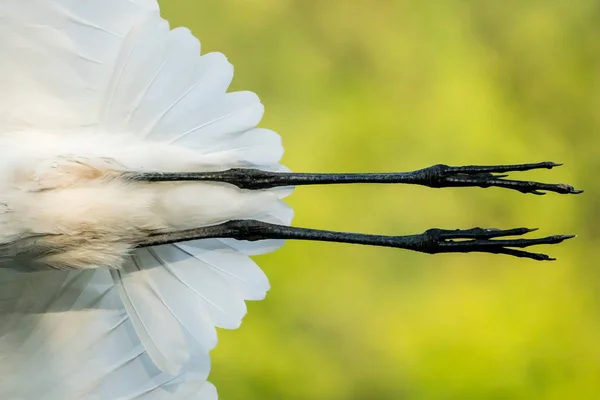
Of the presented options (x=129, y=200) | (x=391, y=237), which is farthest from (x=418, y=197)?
(x=129, y=200)

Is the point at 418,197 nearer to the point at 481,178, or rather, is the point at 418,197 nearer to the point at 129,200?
the point at 481,178

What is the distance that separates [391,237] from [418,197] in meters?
0.34

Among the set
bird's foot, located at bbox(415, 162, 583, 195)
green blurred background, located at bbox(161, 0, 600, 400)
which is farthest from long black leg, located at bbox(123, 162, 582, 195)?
green blurred background, located at bbox(161, 0, 600, 400)

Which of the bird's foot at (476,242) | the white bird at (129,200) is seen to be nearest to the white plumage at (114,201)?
the white bird at (129,200)

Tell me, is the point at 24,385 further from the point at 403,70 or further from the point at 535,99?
the point at 535,99

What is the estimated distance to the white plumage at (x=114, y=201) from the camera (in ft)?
2.87

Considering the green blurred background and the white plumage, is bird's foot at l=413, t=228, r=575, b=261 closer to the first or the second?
the white plumage

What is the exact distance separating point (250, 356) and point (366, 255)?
250mm

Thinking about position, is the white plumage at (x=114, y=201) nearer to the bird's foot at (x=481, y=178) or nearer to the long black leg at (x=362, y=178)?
the long black leg at (x=362, y=178)

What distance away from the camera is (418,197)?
4.20 feet

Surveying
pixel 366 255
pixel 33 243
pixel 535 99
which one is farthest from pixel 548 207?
pixel 33 243

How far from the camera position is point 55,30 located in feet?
2.91

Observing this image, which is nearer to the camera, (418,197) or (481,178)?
(481,178)

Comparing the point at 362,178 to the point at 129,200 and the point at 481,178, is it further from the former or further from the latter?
the point at 129,200
